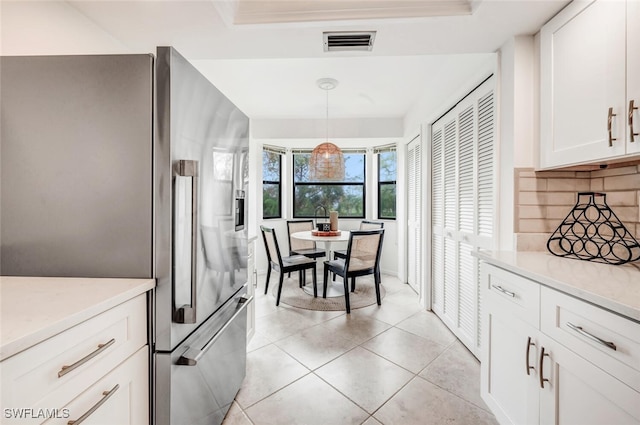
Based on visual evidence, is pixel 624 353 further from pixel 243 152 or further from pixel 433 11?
pixel 243 152

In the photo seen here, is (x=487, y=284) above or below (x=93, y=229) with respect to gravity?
below

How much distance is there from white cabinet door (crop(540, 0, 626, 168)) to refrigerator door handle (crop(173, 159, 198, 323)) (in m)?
1.71

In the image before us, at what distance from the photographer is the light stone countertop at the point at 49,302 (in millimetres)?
619

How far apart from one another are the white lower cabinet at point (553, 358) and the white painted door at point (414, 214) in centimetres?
187

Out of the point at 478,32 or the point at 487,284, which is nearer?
the point at 487,284

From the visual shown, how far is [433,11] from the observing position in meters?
1.47

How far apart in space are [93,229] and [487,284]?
5.95 feet

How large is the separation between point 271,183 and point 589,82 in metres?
4.11

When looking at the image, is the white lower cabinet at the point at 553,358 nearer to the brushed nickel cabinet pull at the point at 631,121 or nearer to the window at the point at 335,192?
the brushed nickel cabinet pull at the point at 631,121

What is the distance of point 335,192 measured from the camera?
5.07m

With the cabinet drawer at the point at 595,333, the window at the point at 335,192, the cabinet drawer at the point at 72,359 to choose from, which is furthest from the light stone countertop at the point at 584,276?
the window at the point at 335,192

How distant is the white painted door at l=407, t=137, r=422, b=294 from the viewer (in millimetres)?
3368

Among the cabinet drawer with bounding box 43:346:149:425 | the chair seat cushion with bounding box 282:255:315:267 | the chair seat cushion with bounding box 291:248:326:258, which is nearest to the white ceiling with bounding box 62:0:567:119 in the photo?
the cabinet drawer with bounding box 43:346:149:425

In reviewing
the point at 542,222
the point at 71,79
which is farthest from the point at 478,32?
the point at 71,79
